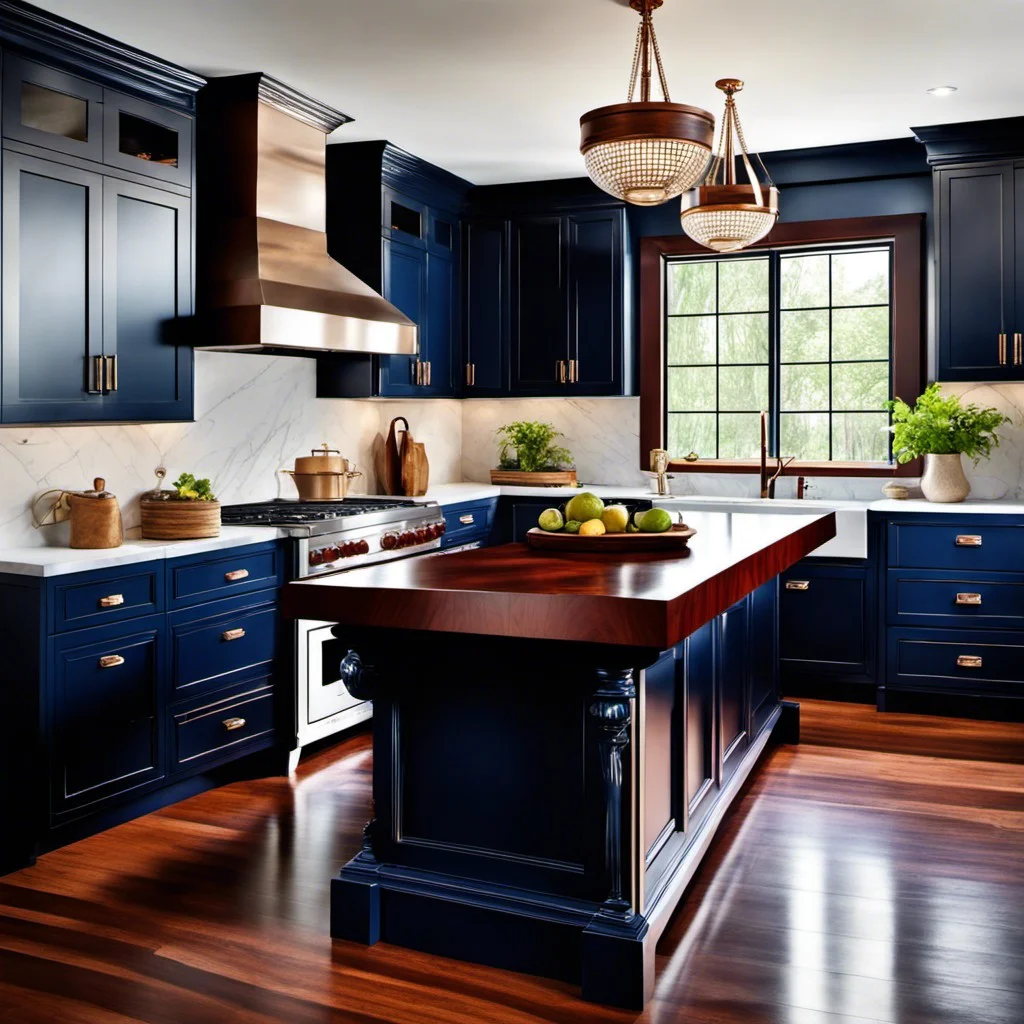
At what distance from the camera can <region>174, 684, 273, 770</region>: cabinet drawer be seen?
4.19 metres

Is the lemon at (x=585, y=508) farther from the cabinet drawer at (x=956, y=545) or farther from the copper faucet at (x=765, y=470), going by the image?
the copper faucet at (x=765, y=470)

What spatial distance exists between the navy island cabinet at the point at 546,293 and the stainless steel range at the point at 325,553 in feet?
5.44

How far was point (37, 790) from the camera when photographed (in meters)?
3.62

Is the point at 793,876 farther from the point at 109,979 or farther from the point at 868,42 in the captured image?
the point at 868,42

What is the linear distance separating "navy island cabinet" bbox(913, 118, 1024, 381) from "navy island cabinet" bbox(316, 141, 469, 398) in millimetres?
2565

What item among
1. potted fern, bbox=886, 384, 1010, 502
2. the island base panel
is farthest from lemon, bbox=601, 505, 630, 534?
potted fern, bbox=886, 384, 1010, 502

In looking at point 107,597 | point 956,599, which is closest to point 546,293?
point 956,599

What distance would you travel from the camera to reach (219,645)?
4.36 m

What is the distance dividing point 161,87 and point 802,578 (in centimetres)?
369

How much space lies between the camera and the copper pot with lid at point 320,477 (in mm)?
5598

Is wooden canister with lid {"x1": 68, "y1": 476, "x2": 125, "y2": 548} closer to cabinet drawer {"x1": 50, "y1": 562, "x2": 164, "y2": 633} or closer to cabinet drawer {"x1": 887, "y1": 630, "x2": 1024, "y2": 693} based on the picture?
cabinet drawer {"x1": 50, "y1": 562, "x2": 164, "y2": 633}

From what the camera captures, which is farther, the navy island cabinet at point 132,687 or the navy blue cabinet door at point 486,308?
the navy blue cabinet door at point 486,308

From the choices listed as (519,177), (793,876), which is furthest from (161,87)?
(793,876)

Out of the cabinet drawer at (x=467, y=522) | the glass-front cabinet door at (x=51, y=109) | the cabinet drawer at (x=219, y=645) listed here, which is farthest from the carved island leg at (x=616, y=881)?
the cabinet drawer at (x=467, y=522)
